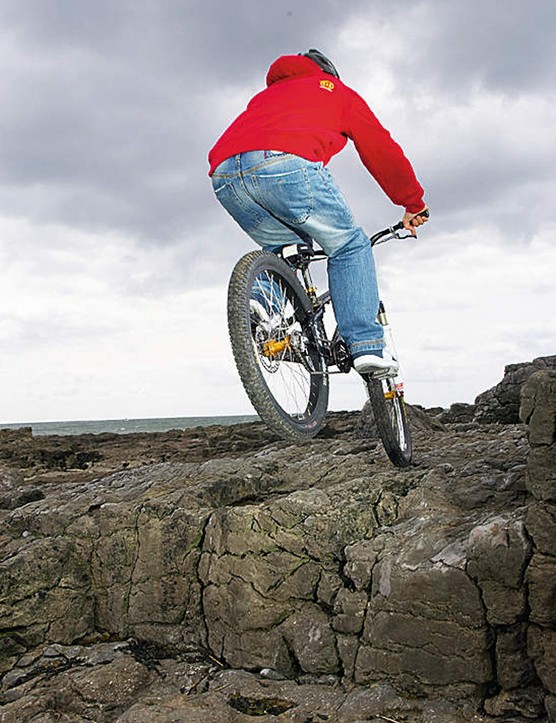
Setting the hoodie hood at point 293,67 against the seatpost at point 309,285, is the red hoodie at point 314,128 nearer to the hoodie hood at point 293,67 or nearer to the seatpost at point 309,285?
the hoodie hood at point 293,67

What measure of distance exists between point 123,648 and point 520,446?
3.20 meters

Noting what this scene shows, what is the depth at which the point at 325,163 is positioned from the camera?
4148mm

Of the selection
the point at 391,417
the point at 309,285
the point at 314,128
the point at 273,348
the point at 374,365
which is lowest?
the point at 391,417

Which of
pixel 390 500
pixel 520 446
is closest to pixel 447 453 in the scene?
pixel 520 446

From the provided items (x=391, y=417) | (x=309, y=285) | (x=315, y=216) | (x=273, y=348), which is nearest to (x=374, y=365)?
(x=391, y=417)

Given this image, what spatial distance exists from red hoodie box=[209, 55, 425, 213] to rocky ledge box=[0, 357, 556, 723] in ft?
5.88

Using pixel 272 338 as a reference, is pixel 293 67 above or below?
above

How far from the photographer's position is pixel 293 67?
4414 mm

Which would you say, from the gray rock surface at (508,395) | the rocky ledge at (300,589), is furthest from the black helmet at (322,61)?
the gray rock surface at (508,395)

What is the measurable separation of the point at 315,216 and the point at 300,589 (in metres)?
2.40

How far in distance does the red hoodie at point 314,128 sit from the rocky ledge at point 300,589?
179 cm

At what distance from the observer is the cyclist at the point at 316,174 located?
13.1ft

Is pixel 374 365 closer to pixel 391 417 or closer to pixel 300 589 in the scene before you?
pixel 391 417

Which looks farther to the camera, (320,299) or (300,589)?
(320,299)
